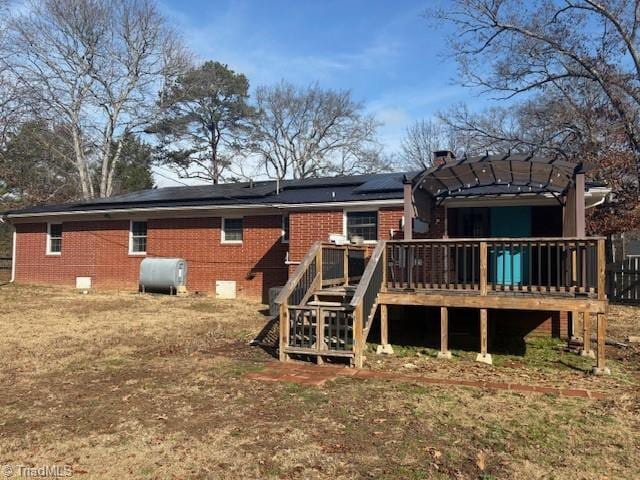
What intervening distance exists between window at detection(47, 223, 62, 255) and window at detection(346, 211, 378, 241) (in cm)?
1165

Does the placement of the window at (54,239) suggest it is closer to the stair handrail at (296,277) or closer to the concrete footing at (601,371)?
the stair handrail at (296,277)

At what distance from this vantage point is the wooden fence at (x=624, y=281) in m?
16.9

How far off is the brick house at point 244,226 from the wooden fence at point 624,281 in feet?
22.0

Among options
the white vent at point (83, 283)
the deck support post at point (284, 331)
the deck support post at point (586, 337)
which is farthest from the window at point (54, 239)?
the deck support post at point (586, 337)

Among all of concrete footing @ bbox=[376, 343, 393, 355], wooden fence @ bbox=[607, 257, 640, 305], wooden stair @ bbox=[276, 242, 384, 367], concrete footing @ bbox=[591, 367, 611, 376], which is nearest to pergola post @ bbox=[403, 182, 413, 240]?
wooden stair @ bbox=[276, 242, 384, 367]

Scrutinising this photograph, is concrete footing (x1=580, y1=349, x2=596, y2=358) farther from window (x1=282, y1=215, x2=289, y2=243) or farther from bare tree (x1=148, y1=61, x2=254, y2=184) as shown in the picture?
bare tree (x1=148, y1=61, x2=254, y2=184)

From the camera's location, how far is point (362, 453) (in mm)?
4305

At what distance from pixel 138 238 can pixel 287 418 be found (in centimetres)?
1357

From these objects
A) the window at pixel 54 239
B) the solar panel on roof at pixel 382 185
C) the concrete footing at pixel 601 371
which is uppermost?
the solar panel on roof at pixel 382 185

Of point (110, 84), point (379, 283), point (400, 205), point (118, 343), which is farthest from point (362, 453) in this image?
point (110, 84)

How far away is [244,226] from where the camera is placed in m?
15.3

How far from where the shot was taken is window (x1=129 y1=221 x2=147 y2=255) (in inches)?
679

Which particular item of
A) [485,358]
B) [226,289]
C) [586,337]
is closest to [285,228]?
[226,289]

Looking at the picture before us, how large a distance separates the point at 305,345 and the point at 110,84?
26988 millimetres
